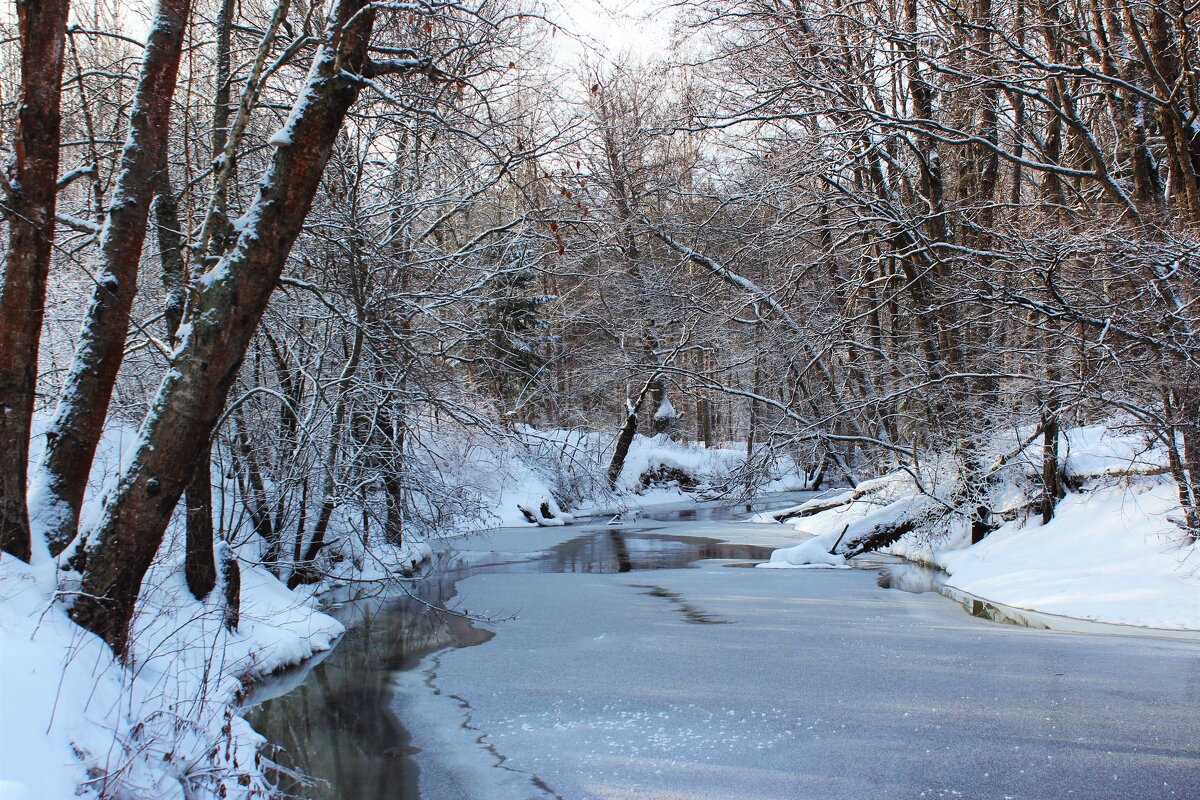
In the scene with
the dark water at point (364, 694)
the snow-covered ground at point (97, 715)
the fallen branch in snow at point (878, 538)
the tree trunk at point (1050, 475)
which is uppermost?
the tree trunk at point (1050, 475)

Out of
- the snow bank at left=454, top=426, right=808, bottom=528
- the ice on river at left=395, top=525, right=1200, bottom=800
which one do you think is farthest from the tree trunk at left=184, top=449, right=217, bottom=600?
the snow bank at left=454, top=426, right=808, bottom=528

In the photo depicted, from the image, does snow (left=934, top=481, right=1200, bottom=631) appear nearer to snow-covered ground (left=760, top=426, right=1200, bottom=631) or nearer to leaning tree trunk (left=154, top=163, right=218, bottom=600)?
snow-covered ground (left=760, top=426, right=1200, bottom=631)

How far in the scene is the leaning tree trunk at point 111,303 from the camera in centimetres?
447

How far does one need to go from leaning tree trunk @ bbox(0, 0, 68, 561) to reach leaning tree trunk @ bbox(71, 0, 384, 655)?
0.70 metres

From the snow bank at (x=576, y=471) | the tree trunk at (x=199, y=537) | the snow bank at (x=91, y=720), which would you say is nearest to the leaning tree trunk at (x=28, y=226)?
the snow bank at (x=91, y=720)

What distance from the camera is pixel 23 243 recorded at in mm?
4434

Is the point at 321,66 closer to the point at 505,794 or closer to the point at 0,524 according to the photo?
the point at 0,524

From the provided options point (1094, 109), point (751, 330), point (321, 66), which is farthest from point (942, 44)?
point (321, 66)

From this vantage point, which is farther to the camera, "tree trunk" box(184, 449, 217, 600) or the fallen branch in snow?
the fallen branch in snow

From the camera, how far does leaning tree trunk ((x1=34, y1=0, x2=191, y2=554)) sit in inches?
176

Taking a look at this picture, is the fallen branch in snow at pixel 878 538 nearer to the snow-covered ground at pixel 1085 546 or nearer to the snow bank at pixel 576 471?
the snow-covered ground at pixel 1085 546

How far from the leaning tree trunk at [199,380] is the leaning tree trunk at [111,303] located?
0.65 m

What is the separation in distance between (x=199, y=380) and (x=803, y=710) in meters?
4.04

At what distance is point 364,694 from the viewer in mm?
6242
